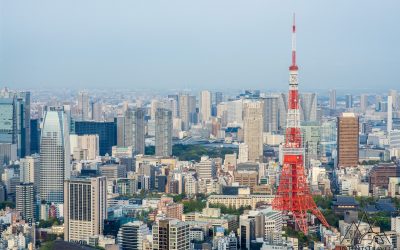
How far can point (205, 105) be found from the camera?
1368 centimetres

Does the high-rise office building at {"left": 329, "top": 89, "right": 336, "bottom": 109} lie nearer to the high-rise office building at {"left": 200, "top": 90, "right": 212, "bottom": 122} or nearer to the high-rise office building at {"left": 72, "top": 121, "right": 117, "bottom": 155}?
the high-rise office building at {"left": 200, "top": 90, "right": 212, "bottom": 122}

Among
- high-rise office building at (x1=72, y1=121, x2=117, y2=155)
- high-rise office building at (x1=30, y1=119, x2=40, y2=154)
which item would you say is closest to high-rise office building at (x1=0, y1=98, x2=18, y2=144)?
high-rise office building at (x1=30, y1=119, x2=40, y2=154)

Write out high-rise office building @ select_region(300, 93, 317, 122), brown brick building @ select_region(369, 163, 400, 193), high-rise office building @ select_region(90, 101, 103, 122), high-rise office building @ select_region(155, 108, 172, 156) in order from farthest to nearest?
high-rise office building @ select_region(155, 108, 172, 156) < high-rise office building @ select_region(90, 101, 103, 122) < high-rise office building @ select_region(300, 93, 317, 122) < brown brick building @ select_region(369, 163, 400, 193)

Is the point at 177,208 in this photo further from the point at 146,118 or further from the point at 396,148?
the point at 146,118

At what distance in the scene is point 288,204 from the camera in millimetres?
8625

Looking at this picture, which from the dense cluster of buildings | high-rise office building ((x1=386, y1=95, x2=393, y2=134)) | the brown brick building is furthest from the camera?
high-rise office building ((x1=386, y1=95, x2=393, y2=134))

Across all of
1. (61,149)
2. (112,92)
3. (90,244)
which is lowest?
(90,244)

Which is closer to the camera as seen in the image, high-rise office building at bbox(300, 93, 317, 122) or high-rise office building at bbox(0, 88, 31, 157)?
high-rise office building at bbox(300, 93, 317, 122)

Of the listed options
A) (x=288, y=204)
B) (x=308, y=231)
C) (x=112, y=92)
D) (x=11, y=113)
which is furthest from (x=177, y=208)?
(x=11, y=113)

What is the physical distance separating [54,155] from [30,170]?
59cm

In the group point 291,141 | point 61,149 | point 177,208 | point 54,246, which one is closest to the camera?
point 54,246

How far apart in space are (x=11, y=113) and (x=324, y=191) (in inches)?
171

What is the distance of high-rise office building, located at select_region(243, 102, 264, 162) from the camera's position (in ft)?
43.1

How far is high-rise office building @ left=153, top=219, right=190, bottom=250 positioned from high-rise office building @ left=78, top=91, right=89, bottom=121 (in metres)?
3.99
